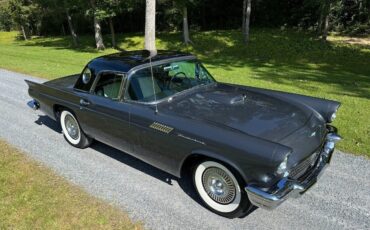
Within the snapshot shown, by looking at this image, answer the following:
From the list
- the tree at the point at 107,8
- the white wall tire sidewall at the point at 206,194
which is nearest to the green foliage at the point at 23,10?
the tree at the point at 107,8

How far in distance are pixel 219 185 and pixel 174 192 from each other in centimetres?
78

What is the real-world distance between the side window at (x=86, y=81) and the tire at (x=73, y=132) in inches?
21.5

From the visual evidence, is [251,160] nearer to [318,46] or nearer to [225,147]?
[225,147]

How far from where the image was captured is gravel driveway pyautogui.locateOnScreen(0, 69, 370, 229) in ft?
12.3

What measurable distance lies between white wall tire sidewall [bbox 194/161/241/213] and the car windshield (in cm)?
119

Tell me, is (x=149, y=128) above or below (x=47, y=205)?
above

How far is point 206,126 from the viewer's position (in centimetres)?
382

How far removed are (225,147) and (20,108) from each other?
6564mm

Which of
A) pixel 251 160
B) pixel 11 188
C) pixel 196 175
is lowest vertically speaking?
pixel 11 188

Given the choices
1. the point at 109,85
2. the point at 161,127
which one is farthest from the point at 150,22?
the point at 161,127

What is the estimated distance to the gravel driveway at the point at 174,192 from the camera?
374 centimetres

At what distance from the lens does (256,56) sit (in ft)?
61.4

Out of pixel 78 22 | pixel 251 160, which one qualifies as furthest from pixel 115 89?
pixel 78 22

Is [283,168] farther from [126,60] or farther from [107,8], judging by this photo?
[107,8]
